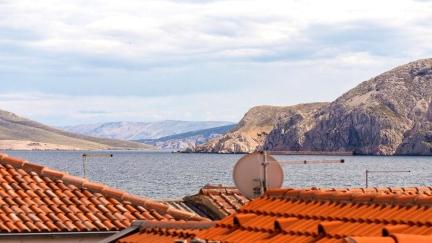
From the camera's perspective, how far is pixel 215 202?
27.8 metres

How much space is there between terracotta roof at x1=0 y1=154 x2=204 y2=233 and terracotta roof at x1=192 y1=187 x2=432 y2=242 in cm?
645

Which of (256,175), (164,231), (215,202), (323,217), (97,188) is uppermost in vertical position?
(256,175)

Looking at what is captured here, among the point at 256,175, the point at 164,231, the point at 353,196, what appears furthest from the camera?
the point at 164,231

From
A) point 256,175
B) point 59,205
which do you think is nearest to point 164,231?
point 256,175

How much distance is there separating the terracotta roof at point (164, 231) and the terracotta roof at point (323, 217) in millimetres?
1422

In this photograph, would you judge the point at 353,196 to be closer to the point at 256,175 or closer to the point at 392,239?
the point at 256,175

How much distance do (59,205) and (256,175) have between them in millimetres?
6574

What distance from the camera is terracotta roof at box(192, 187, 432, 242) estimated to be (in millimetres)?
10633

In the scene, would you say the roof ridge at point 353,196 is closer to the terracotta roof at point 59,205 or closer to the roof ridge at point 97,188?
the terracotta roof at point 59,205

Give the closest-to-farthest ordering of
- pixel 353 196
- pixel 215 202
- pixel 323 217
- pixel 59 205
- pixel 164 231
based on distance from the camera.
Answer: pixel 323 217 → pixel 353 196 → pixel 164 231 → pixel 59 205 → pixel 215 202

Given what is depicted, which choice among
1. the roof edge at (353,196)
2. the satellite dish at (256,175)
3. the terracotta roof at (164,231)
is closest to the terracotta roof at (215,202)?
the terracotta roof at (164,231)

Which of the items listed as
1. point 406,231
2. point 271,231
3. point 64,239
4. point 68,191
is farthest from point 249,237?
point 68,191

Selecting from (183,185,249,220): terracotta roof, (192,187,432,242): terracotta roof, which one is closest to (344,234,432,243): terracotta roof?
(192,187,432,242): terracotta roof

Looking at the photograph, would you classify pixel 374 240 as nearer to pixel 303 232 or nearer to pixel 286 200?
pixel 303 232
